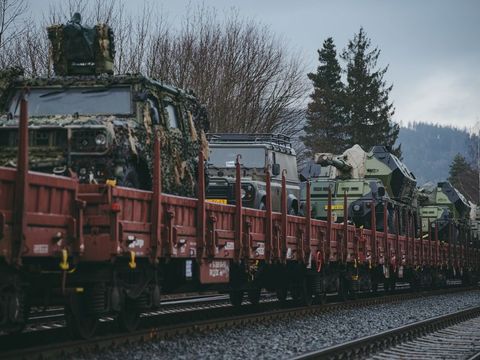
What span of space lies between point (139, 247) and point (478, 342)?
5.30 meters

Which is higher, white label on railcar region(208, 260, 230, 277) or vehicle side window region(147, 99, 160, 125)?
vehicle side window region(147, 99, 160, 125)

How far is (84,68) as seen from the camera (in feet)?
44.0

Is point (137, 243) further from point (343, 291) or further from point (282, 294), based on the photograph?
point (343, 291)

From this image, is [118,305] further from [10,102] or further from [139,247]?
[10,102]

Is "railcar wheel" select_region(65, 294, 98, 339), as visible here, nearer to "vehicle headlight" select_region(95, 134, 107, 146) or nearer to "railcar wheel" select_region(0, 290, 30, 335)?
"railcar wheel" select_region(0, 290, 30, 335)

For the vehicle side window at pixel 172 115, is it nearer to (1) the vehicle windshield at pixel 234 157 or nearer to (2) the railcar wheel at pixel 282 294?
(2) the railcar wheel at pixel 282 294

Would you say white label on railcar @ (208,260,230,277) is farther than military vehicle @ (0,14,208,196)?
Yes

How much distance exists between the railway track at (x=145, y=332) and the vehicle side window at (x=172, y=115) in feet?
9.44

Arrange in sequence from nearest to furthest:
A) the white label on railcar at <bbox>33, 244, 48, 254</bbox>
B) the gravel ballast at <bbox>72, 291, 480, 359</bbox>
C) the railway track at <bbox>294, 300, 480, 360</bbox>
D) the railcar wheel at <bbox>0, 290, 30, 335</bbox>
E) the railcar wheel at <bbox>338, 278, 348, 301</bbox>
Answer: the white label on railcar at <bbox>33, 244, 48, 254</bbox>
the railcar wheel at <bbox>0, 290, 30, 335</bbox>
the gravel ballast at <bbox>72, 291, 480, 359</bbox>
the railway track at <bbox>294, 300, 480, 360</bbox>
the railcar wheel at <bbox>338, 278, 348, 301</bbox>

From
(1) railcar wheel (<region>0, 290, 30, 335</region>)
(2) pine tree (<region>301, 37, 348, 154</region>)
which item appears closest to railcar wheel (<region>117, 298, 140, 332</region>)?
(1) railcar wheel (<region>0, 290, 30, 335</region>)

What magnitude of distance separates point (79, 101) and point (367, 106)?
5943cm

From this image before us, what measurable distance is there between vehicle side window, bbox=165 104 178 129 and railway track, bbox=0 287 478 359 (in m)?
2.88

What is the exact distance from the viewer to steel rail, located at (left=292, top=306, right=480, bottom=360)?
10.4 meters

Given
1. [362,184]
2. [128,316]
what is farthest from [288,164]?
[128,316]
